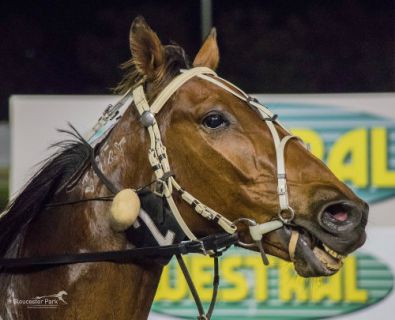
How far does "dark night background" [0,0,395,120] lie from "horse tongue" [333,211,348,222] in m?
3.10

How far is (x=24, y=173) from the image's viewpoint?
443 cm

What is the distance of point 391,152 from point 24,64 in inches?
94.9

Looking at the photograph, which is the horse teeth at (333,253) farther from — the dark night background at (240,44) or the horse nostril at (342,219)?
the dark night background at (240,44)

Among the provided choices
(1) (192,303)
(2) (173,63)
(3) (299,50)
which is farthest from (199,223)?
(3) (299,50)

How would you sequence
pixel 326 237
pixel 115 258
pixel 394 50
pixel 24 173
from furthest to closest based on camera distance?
pixel 394 50 < pixel 24 173 < pixel 115 258 < pixel 326 237

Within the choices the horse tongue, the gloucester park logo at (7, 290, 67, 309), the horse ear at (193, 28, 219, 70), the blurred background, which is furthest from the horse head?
the blurred background

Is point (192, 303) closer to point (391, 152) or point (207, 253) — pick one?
point (391, 152)

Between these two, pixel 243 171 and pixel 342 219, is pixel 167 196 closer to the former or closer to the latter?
pixel 243 171

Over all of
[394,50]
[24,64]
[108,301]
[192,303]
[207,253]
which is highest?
[394,50]

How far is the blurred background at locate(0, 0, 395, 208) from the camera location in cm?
547

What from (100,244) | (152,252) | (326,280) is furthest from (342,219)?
(326,280)

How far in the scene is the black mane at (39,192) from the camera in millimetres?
2650

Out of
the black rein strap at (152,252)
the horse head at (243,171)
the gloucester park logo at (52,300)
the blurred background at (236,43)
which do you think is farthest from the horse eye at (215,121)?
the blurred background at (236,43)

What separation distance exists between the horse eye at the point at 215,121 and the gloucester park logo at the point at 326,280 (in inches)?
80.9
